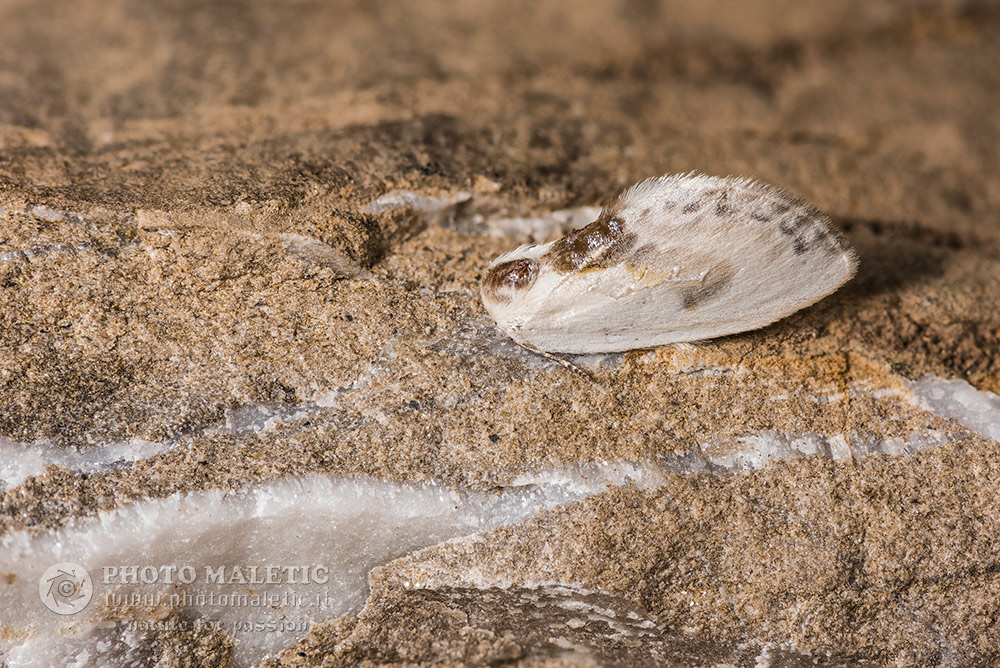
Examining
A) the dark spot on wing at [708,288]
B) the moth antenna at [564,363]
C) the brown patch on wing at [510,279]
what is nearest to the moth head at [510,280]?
the brown patch on wing at [510,279]

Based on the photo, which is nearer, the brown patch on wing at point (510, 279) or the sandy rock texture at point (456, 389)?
the sandy rock texture at point (456, 389)

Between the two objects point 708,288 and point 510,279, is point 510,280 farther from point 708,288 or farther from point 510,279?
point 708,288

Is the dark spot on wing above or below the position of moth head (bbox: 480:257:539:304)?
below

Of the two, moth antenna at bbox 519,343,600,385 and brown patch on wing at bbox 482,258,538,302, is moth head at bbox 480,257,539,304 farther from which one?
moth antenna at bbox 519,343,600,385

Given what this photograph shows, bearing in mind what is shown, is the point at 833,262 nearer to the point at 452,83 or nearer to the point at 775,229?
the point at 775,229

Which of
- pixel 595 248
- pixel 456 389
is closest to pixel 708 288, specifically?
pixel 595 248

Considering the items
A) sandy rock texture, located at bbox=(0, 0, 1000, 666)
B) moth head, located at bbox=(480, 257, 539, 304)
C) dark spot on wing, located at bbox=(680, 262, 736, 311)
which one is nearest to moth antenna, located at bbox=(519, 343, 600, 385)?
sandy rock texture, located at bbox=(0, 0, 1000, 666)

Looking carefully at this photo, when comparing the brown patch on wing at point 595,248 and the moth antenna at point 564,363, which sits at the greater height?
the brown patch on wing at point 595,248

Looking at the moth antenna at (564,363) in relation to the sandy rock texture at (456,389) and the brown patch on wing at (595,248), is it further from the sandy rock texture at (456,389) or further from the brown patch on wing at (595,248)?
the brown patch on wing at (595,248)
